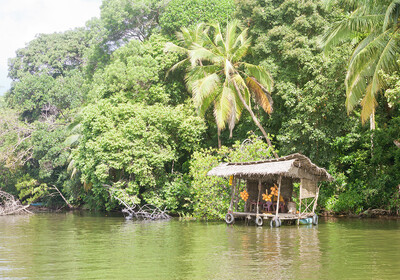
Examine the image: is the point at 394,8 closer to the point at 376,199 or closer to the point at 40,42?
the point at 376,199

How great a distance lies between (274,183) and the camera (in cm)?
1582

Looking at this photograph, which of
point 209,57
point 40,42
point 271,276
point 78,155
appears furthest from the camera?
point 40,42

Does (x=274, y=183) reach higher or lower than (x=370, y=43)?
lower

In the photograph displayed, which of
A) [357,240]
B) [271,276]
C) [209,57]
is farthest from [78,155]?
[271,276]

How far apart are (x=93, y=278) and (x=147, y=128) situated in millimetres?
13639

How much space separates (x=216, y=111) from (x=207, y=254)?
33.5ft

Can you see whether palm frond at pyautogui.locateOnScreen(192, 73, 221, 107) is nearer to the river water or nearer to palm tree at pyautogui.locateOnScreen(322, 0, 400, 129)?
palm tree at pyautogui.locateOnScreen(322, 0, 400, 129)

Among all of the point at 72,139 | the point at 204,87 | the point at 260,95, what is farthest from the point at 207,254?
the point at 72,139

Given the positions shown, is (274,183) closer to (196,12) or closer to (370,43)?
(370,43)

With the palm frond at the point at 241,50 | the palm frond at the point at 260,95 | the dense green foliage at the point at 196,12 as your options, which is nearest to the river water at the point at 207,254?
the palm frond at the point at 260,95

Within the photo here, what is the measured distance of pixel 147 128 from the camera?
20.2m

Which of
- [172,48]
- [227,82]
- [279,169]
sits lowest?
[279,169]

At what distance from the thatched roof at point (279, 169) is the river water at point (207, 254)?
171 cm

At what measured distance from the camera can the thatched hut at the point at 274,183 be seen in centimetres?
1415
